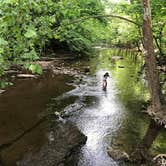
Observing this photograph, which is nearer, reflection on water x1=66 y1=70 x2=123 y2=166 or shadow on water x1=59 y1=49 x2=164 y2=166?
reflection on water x1=66 y1=70 x2=123 y2=166

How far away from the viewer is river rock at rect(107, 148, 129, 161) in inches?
387

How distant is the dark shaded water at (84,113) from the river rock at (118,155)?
0.60 feet

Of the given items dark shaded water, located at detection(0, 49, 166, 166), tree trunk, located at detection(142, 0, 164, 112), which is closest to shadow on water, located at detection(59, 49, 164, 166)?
dark shaded water, located at detection(0, 49, 166, 166)

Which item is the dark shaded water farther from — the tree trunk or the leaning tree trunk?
the tree trunk

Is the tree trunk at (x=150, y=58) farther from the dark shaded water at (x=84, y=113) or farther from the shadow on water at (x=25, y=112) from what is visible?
the shadow on water at (x=25, y=112)

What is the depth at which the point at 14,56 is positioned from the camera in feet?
18.1

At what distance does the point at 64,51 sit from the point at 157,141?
28555 millimetres

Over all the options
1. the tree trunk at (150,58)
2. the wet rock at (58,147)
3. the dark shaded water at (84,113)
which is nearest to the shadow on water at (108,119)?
the dark shaded water at (84,113)

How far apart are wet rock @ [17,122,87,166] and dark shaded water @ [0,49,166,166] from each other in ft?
0.98

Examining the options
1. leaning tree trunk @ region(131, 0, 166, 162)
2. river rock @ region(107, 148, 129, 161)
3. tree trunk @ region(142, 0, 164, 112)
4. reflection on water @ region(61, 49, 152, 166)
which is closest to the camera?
river rock @ region(107, 148, 129, 161)

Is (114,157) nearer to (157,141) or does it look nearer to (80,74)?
(157,141)

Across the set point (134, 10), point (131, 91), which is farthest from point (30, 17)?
point (134, 10)

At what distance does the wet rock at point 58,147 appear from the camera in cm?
906

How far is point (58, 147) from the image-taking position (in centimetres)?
994
